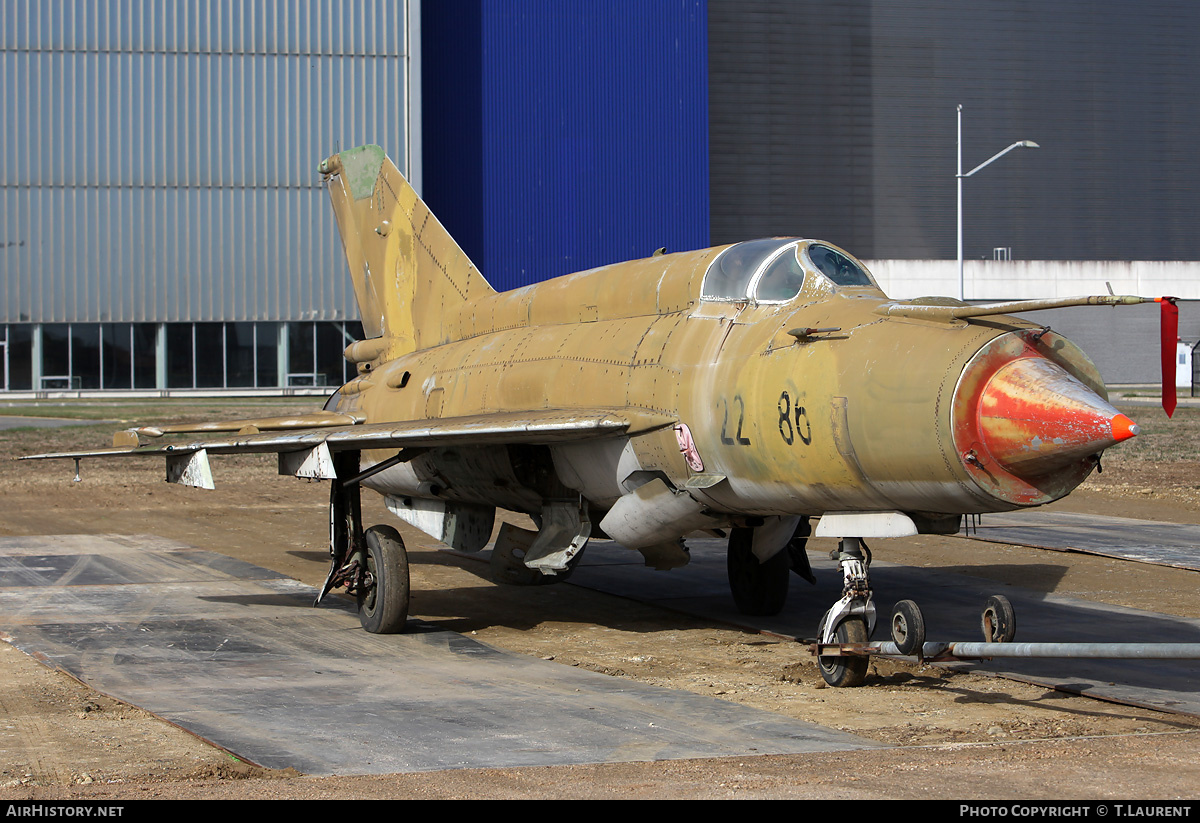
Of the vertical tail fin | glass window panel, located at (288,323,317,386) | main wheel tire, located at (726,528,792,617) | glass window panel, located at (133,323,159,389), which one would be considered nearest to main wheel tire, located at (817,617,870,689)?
main wheel tire, located at (726,528,792,617)

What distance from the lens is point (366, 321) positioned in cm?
1570

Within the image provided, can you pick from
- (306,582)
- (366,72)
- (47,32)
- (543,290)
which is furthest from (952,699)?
(47,32)

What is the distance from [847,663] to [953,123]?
64153 millimetres

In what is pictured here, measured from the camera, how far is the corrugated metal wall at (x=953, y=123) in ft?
219

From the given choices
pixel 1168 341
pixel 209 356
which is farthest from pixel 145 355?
pixel 1168 341

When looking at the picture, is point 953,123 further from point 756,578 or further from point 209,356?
point 756,578

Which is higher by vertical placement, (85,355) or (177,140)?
(177,140)

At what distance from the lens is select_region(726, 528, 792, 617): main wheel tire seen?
12.1 m

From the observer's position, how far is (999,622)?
812 centimetres

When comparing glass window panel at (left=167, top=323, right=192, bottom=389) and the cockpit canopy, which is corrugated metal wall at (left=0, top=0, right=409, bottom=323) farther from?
the cockpit canopy

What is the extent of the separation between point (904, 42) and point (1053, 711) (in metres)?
64.6

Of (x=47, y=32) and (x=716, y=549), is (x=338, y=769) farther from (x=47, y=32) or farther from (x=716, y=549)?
(x=47, y=32)

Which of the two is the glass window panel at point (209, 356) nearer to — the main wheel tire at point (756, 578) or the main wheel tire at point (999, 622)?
the main wheel tire at point (756, 578)

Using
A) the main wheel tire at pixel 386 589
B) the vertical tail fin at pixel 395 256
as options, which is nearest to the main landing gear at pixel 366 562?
the main wheel tire at pixel 386 589
